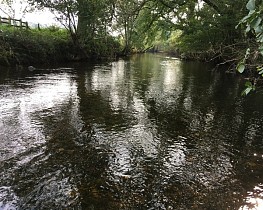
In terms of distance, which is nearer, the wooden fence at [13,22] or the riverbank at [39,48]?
the riverbank at [39,48]

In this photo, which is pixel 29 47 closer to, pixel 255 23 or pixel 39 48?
pixel 39 48

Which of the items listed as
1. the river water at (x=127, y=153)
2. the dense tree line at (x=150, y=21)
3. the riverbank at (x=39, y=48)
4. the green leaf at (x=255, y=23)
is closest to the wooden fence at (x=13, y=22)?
the riverbank at (x=39, y=48)

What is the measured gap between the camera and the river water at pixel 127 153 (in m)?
4.06

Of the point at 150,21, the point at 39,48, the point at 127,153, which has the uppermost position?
the point at 150,21

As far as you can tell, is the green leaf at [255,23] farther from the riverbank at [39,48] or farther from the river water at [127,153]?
the riverbank at [39,48]

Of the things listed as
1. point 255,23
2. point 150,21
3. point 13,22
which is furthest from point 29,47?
point 255,23

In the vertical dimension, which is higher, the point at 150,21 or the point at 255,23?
the point at 150,21

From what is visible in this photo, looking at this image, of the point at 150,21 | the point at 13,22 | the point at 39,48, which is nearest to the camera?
the point at 150,21

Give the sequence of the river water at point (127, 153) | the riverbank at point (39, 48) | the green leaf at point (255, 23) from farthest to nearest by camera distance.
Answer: the riverbank at point (39, 48) → the river water at point (127, 153) → the green leaf at point (255, 23)

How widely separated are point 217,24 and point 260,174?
1733 centimetres

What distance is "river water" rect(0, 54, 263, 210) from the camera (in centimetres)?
406

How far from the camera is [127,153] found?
18.4 feet

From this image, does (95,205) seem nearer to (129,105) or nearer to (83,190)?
(83,190)

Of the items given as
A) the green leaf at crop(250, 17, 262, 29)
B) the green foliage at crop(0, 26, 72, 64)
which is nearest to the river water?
the green leaf at crop(250, 17, 262, 29)
